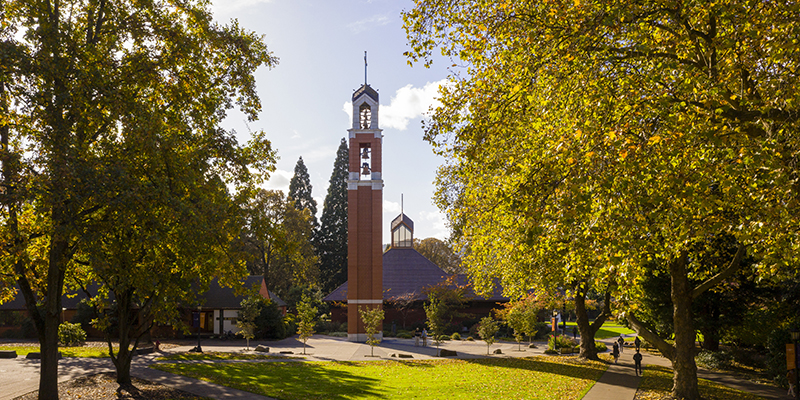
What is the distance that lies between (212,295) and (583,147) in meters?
38.6

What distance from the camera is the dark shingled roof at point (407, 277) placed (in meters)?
48.9

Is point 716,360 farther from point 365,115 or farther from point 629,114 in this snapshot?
point 365,115

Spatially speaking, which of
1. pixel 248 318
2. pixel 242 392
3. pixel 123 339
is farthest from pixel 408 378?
pixel 248 318

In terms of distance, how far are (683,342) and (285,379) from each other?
1397cm

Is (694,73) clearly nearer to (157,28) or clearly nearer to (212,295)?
(157,28)

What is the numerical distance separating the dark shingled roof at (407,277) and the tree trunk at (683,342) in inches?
1255

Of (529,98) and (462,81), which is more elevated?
(462,81)

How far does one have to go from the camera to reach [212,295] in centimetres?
4091

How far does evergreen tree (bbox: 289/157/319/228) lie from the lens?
64062 millimetres

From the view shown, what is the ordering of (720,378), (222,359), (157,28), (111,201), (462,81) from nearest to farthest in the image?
(111,201) → (462,81) → (157,28) → (720,378) → (222,359)

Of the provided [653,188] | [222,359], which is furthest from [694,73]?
[222,359]

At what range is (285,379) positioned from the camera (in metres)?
19.3

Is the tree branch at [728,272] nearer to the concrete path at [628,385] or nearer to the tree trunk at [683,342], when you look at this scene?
the tree trunk at [683,342]

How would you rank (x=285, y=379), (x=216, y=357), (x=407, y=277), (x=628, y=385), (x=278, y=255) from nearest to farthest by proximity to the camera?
(x=628, y=385), (x=285, y=379), (x=216, y=357), (x=407, y=277), (x=278, y=255)
